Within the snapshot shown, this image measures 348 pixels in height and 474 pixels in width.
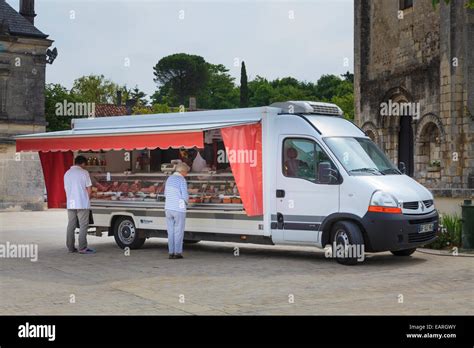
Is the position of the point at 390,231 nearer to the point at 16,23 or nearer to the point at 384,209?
the point at 384,209

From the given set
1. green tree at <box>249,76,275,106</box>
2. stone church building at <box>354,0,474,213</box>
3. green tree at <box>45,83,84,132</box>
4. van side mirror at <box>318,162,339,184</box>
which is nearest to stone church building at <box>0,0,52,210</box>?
green tree at <box>45,83,84,132</box>

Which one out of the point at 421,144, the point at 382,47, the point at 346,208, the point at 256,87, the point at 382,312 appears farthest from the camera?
the point at 256,87

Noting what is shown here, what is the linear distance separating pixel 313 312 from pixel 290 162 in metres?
5.47

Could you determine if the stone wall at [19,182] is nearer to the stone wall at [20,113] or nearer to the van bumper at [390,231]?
the stone wall at [20,113]

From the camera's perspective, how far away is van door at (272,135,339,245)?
1298 centimetres

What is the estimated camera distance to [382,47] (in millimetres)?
28484

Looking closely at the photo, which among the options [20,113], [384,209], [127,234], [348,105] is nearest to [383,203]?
[384,209]

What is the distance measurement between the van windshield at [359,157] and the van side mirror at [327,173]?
8.7 inches

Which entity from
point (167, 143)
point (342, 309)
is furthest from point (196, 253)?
point (342, 309)

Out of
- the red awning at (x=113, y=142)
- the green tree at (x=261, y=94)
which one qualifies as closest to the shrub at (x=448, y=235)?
the red awning at (x=113, y=142)

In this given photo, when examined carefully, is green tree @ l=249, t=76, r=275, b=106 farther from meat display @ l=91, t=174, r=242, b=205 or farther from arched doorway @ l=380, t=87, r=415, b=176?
meat display @ l=91, t=174, r=242, b=205

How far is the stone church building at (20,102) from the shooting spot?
3481 cm

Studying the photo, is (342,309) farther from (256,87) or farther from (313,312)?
(256,87)

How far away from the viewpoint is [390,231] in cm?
1232
